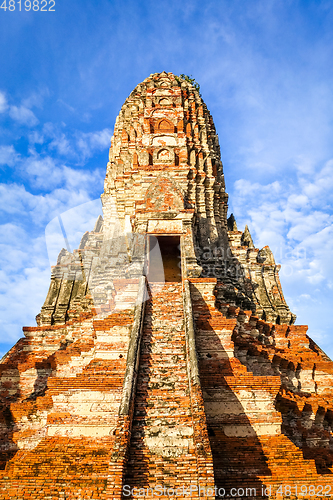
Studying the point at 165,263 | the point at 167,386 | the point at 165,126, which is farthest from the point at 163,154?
the point at 167,386

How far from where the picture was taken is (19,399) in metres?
12.3

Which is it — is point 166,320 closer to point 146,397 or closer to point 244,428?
point 146,397

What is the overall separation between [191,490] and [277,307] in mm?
13614

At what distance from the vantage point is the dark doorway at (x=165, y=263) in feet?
55.3

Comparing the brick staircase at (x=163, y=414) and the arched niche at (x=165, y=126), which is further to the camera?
the arched niche at (x=165, y=126)

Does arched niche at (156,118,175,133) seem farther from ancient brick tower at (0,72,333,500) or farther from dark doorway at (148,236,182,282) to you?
dark doorway at (148,236,182,282)

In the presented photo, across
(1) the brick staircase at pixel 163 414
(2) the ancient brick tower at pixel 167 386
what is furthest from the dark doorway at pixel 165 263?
(1) the brick staircase at pixel 163 414

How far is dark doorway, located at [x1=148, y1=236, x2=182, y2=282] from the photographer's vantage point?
16844 millimetres

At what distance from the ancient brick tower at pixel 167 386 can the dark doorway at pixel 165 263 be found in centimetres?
7

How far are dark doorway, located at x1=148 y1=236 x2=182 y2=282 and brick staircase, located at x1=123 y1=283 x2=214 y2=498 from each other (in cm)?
613

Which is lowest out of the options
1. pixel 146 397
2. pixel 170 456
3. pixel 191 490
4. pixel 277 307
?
pixel 191 490

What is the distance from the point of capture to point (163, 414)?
780 cm

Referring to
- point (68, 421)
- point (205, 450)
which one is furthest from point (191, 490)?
point (68, 421)

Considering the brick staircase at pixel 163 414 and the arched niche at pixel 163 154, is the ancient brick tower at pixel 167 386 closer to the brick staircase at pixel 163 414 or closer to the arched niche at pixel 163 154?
the brick staircase at pixel 163 414
